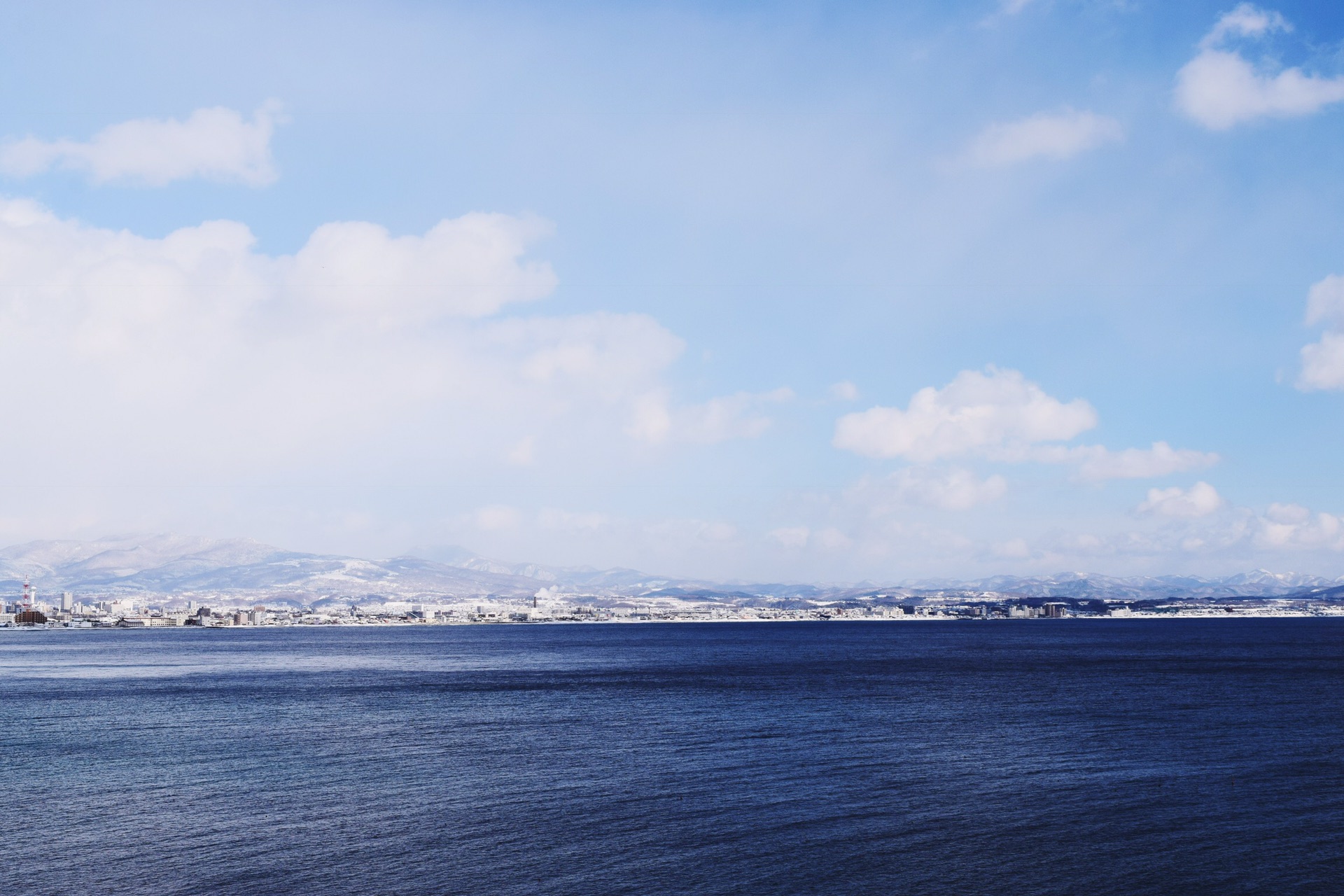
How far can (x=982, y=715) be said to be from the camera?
57.9 meters

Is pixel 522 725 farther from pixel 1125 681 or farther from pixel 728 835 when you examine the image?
pixel 1125 681

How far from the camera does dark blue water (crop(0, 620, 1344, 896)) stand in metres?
26.5

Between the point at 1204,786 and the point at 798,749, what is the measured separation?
15895 millimetres

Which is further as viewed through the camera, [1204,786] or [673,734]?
[673,734]

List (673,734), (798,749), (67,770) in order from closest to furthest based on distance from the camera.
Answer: (67,770) < (798,749) < (673,734)

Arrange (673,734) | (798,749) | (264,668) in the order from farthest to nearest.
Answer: (264,668) → (673,734) → (798,749)

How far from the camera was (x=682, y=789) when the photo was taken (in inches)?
1447

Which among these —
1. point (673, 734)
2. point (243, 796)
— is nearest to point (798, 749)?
point (673, 734)

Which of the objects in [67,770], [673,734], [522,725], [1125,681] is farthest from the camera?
[1125,681]

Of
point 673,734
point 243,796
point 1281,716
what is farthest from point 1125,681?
point 243,796

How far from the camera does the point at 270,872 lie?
2648cm

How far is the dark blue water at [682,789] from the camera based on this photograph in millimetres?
26531

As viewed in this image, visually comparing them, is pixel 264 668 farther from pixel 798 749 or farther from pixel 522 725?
pixel 798 749

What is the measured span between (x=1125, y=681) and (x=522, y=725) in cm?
5142
